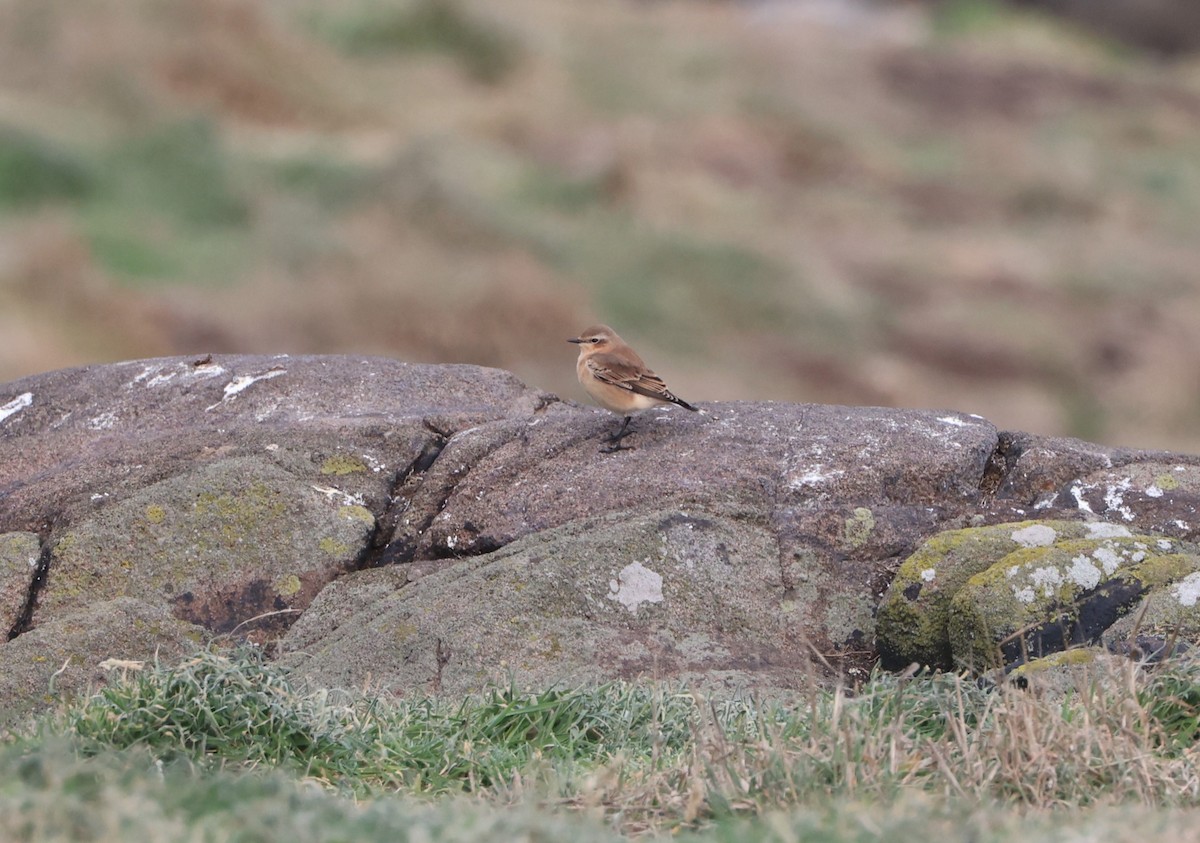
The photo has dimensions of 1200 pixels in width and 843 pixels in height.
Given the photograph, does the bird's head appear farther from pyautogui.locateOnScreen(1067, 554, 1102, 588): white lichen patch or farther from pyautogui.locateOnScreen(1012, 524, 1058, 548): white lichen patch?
pyautogui.locateOnScreen(1067, 554, 1102, 588): white lichen patch

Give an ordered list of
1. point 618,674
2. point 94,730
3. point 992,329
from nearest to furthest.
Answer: point 94,730 < point 618,674 < point 992,329

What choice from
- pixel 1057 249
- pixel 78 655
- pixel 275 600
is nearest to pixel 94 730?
pixel 78 655

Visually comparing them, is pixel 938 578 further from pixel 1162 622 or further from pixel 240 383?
pixel 240 383

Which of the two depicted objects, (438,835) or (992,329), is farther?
(992,329)

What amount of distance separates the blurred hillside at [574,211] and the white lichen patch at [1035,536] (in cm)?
1087

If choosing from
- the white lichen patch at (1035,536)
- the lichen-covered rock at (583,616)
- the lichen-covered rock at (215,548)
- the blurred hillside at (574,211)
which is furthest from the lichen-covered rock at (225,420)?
the blurred hillside at (574,211)

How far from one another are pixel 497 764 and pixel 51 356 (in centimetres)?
1139

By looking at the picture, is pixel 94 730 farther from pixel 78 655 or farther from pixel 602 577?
pixel 602 577

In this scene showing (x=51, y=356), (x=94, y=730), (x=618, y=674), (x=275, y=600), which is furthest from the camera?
(x=51, y=356)

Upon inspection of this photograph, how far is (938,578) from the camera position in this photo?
5.74 meters

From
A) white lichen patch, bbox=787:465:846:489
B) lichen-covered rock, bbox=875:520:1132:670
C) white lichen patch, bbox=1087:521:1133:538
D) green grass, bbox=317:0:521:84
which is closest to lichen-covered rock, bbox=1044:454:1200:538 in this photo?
white lichen patch, bbox=1087:521:1133:538

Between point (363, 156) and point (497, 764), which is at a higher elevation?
point (363, 156)

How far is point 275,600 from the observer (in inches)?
239

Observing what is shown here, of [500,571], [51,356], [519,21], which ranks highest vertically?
[519,21]
